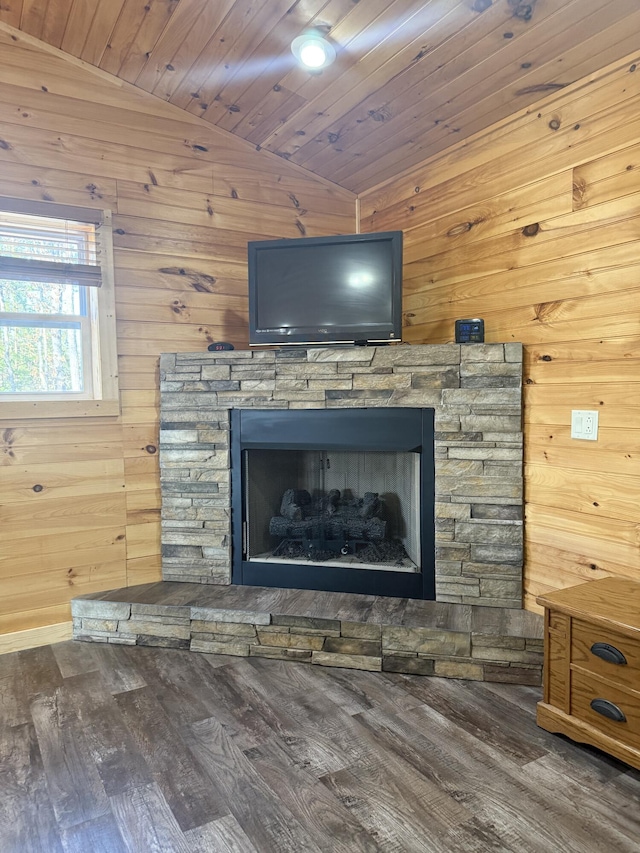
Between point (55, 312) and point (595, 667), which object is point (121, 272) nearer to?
point (55, 312)

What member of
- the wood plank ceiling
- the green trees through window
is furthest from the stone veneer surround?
the wood plank ceiling

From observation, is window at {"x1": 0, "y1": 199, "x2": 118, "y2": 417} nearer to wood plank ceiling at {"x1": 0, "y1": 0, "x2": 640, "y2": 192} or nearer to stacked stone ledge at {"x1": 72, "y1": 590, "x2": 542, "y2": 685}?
wood plank ceiling at {"x1": 0, "y1": 0, "x2": 640, "y2": 192}

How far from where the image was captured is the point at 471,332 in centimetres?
253

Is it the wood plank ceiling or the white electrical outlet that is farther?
the white electrical outlet

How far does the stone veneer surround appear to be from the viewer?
2.48 metres

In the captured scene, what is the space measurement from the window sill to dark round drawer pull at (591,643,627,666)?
2.31 m

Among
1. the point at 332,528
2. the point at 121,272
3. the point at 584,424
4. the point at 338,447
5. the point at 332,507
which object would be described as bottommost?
the point at 332,528

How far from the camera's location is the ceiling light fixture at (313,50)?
225 centimetres

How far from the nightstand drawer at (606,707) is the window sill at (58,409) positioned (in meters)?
2.31

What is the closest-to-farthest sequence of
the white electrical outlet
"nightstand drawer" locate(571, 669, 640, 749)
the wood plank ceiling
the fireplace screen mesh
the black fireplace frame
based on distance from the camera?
"nightstand drawer" locate(571, 669, 640, 749), the wood plank ceiling, the white electrical outlet, the black fireplace frame, the fireplace screen mesh

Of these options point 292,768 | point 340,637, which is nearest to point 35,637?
point 340,637

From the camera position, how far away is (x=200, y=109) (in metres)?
2.93

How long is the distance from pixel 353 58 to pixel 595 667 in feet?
8.11

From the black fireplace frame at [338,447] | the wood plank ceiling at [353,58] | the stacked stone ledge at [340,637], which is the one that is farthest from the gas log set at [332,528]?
the wood plank ceiling at [353,58]
